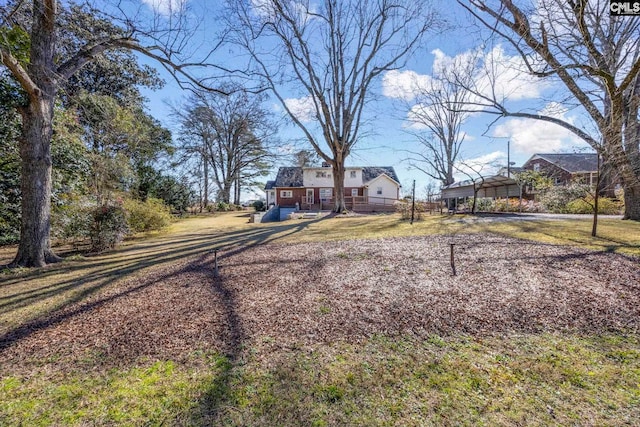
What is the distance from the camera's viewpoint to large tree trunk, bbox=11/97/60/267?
215 inches

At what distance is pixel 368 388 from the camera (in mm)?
2088

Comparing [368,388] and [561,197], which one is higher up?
[561,197]

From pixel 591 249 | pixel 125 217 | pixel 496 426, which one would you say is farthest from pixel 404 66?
pixel 496 426

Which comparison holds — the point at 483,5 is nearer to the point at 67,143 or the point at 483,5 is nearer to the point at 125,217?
the point at 125,217

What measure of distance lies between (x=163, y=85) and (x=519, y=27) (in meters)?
15.8

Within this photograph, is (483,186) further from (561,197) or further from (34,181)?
(34,181)

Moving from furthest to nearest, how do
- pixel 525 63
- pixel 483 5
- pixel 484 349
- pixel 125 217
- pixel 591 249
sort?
pixel 125 217
pixel 483 5
pixel 525 63
pixel 591 249
pixel 484 349

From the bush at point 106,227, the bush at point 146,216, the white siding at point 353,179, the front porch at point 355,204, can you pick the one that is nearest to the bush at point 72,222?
the bush at point 106,227

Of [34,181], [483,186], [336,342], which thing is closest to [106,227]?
[34,181]

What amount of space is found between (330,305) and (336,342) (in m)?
0.75

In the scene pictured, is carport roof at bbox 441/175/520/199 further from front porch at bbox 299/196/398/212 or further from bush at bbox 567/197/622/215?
front porch at bbox 299/196/398/212

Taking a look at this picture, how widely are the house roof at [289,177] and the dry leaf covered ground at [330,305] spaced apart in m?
23.3

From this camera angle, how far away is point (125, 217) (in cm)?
816

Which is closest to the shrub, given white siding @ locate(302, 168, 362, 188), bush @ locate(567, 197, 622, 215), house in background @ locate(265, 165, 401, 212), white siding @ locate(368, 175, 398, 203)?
house in background @ locate(265, 165, 401, 212)
